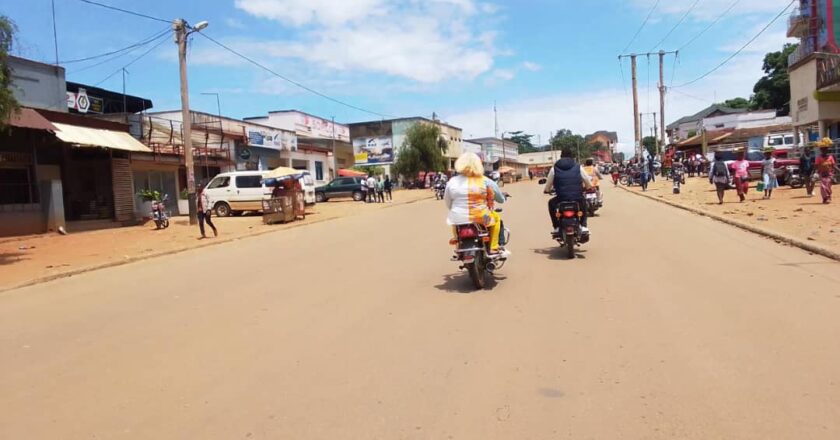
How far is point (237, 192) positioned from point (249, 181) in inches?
27.8

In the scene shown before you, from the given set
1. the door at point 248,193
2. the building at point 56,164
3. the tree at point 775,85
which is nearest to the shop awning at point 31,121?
the building at point 56,164

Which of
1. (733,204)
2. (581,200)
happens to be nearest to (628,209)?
(733,204)

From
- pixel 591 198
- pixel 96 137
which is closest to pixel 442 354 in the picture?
pixel 591 198

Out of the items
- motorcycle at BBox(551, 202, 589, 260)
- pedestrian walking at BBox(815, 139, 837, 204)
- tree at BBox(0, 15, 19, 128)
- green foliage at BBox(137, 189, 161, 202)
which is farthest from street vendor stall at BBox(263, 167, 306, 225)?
pedestrian walking at BBox(815, 139, 837, 204)

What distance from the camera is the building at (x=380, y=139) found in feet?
213

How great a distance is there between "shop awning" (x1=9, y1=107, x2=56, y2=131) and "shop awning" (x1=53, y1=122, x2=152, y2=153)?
0.69m

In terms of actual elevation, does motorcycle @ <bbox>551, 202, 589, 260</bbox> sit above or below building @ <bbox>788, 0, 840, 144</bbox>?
below

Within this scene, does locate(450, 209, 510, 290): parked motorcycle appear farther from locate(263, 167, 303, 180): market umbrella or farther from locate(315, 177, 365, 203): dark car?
locate(315, 177, 365, 203): dark car

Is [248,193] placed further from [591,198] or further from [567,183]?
[567,183]

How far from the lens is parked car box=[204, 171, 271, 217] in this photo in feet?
85.8

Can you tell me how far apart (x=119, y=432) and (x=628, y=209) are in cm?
1805

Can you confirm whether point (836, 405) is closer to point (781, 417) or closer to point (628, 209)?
point (781, 417)

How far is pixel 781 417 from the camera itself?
359cm

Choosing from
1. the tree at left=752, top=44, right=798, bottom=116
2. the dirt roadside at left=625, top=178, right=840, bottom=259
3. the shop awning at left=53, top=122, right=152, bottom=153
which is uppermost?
the tree at left=752, top=44, right=798, bottom=116
